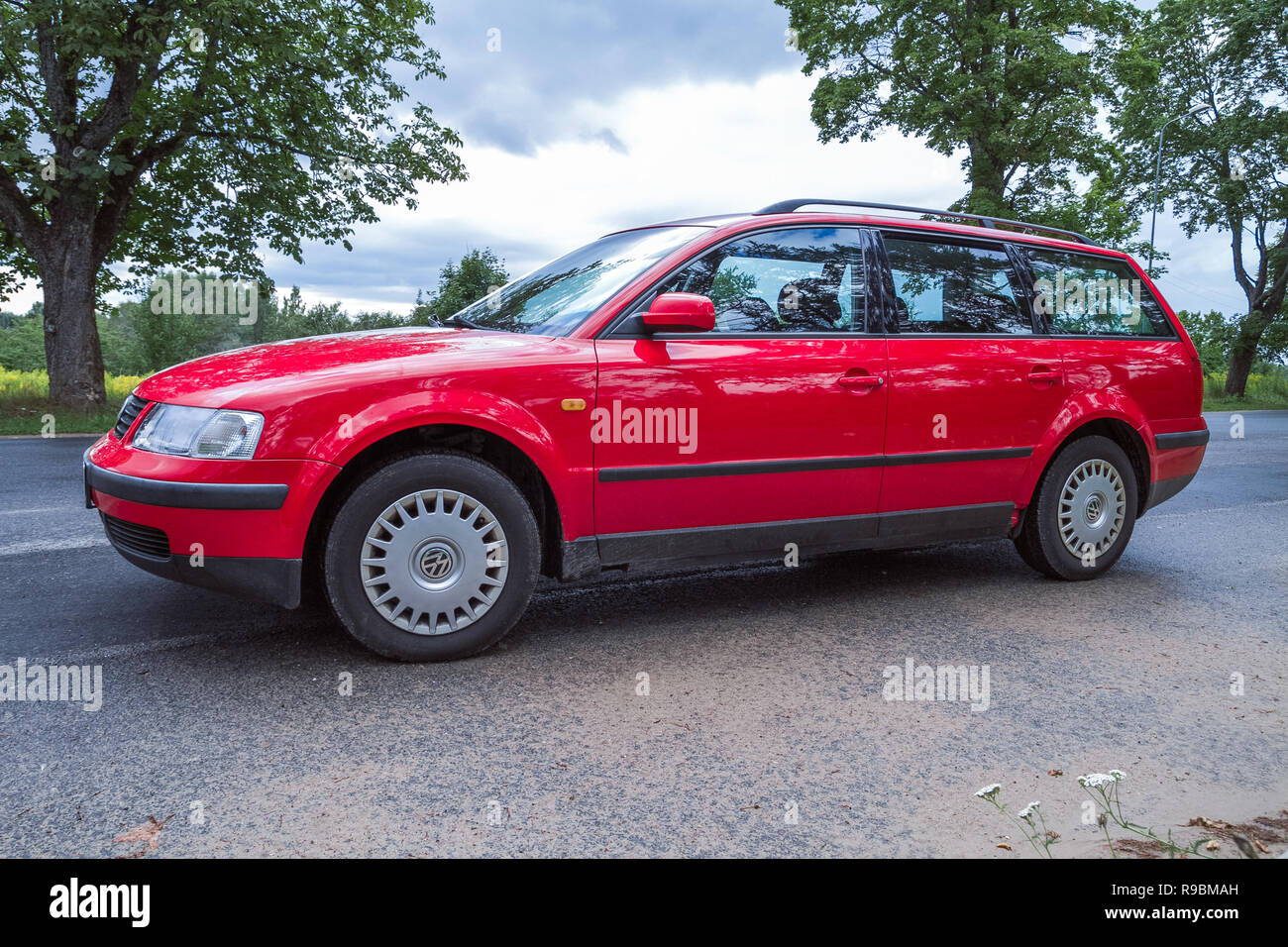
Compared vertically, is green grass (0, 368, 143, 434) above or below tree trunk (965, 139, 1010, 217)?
below

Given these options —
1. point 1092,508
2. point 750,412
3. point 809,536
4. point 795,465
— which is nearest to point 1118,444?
point 1092,508

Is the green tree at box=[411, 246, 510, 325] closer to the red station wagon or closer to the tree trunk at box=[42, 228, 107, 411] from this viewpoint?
the tree trunk at box=[42, 228, 107, 411]

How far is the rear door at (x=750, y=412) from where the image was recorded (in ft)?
13.1

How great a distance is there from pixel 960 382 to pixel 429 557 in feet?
8.75

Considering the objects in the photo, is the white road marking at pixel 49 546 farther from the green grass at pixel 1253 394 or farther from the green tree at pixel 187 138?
the green grass at pixel 1253 394

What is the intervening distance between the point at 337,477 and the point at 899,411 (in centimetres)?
251

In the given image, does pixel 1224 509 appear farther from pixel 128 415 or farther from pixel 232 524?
pixel 128 415

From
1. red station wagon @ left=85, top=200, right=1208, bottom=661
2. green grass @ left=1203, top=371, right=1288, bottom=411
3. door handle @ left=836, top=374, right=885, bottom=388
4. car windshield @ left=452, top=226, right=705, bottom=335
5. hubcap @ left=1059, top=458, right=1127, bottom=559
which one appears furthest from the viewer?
green grass @ left=1203, top=371, right=1288, bottom=411

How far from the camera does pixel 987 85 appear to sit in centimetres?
2378

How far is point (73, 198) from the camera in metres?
15.6

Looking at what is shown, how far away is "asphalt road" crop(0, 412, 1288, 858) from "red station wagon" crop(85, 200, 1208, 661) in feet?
1.23

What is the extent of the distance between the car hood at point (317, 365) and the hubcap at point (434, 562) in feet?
1.62

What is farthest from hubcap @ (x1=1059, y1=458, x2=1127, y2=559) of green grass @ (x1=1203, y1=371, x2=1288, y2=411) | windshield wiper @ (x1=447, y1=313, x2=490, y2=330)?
green grass @ (x1=1203, y1=371, x2=1288, y2=411)

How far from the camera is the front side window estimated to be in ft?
14.0
